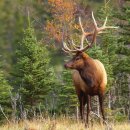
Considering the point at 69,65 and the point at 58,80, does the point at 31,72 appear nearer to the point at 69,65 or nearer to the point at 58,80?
the point at 58,80

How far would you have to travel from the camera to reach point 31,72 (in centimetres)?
1805

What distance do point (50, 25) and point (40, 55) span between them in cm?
3296

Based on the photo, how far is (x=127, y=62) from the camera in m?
19.0

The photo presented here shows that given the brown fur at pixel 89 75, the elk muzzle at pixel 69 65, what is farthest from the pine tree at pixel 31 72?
the elk muzzle at pixel 69 65

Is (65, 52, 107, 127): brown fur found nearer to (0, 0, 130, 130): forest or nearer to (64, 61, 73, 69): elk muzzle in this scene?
(64, 61, 73, 69): elk muzzle

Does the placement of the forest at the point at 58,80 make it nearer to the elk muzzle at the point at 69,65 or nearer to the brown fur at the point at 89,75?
the brown fur at the point at 89,75

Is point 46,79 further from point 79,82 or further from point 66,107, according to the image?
point 79,82

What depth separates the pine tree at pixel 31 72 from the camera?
58.9 feet

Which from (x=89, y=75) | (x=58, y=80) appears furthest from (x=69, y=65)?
→ (x=58, y=80)

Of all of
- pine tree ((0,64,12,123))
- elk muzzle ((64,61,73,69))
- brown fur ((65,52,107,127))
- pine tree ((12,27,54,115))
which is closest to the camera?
elk muzzle ((64,61,73,69))

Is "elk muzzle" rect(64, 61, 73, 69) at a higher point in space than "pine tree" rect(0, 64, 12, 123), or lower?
higher

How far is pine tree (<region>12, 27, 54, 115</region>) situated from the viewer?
18.0 meters

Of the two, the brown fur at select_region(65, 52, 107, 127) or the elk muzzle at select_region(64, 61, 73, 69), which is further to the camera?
the brown fur at select_region(65, 52, 107, 127)

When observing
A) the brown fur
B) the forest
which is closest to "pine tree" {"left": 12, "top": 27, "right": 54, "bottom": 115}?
the forest
